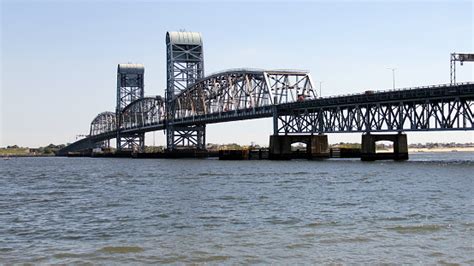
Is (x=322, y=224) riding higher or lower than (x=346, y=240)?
higher

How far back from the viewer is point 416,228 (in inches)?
1104

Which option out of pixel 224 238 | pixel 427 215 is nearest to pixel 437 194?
pixel 427 215

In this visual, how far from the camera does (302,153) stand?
440 ft

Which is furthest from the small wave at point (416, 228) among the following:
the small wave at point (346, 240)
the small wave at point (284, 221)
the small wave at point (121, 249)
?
the small wave at point (121, 249)

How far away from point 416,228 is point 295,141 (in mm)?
101433

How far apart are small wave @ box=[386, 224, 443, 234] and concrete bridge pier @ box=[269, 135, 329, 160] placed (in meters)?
99.2

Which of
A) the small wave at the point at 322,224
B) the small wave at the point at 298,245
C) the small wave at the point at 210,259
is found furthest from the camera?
the small wave at the point at 322,224

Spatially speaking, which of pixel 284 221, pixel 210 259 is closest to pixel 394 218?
pixel 284 221

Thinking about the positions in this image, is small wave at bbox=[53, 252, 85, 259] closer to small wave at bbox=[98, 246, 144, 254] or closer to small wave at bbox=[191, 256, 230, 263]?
small wave at bbox=[98, 246, 144, 254]

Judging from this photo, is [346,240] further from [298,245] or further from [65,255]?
[65,255]

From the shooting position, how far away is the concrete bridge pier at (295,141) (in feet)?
421

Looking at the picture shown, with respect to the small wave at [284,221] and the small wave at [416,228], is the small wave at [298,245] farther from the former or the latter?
the small wave at [284,221]

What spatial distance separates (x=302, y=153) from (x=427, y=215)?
101831mm

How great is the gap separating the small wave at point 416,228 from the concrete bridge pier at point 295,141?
99.2m
